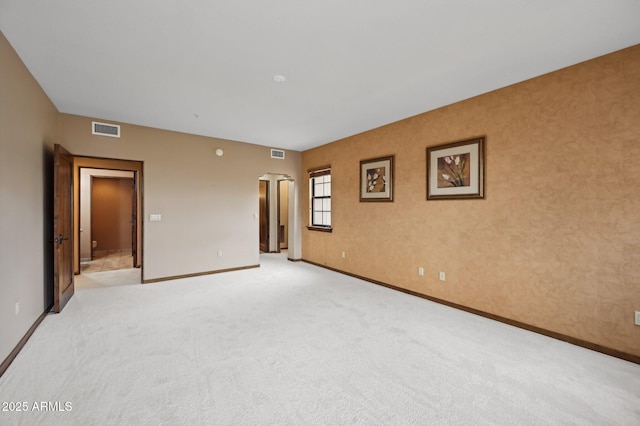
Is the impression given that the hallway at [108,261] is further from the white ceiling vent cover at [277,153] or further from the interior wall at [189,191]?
the white ceiling vent cover at [277,153]

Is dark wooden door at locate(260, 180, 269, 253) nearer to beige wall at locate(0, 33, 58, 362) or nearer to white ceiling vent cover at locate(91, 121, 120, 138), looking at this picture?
white ceiling vent cover at locate(91, 121, 120, 138)

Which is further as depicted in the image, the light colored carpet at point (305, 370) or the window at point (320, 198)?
the window at point (320, 198)

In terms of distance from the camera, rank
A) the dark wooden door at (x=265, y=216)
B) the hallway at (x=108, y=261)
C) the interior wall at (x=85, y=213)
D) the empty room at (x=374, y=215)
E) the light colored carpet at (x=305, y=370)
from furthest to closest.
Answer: the dark wooden door at (x=265, y=216) < the interior wall at (x=85, y=213) < the hallway at (x=108, y=261) < the empty room at (x=374, y=215) < the light colored carpet at (x=305, y=370)

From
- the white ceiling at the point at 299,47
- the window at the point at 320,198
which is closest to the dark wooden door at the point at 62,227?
the white ceiling at the point at 299,47

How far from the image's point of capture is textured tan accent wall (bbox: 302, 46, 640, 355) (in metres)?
2.44

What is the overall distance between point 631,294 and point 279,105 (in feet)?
13.5

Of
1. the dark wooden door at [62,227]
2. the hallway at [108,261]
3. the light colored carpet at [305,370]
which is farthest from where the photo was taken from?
the hallway at [108,261]

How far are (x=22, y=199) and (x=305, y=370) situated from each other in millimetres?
3152

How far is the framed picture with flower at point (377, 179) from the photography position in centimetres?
454

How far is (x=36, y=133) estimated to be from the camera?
10.2ft

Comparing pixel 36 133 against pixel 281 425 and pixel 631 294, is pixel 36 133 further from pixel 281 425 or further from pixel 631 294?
pixel 631 294

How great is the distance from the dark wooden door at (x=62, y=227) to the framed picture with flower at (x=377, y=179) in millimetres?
4339

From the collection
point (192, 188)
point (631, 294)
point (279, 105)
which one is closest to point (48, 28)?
point (279, 105)

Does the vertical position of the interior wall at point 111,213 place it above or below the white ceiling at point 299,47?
below
